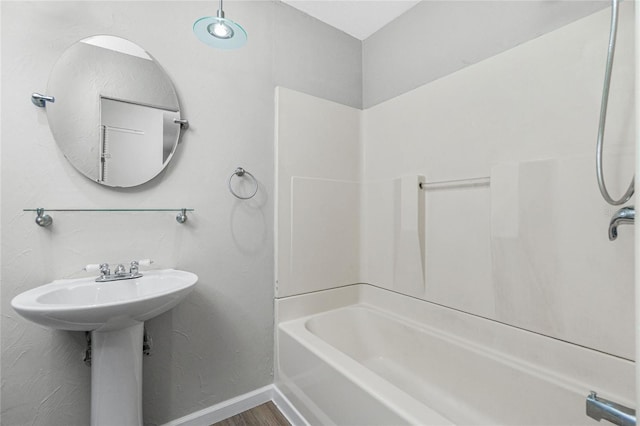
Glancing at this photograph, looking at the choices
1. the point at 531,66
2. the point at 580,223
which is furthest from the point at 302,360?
the point at 531,66

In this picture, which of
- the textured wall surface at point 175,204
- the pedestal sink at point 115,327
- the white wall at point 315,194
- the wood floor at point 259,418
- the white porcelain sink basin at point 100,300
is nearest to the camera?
the white porcelain sink basin at point 100,300

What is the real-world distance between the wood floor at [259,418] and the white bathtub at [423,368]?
12 cm

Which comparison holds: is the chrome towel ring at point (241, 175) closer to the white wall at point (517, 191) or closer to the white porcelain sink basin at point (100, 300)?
the white wall at point (517, 191)

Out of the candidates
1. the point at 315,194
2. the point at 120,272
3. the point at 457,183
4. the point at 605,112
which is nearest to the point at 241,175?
the point at 315,194

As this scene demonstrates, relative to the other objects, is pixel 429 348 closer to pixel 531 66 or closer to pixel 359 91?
pixel 531 66

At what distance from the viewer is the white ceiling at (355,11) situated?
183cm

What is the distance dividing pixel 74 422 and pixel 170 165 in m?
1.20

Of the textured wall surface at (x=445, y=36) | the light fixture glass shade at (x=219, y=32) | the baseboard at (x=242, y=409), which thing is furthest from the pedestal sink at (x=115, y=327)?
the textured wall surface at (x=445, y=36)

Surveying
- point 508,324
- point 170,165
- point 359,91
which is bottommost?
point 508,324

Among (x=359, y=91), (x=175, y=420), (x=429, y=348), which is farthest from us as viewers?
(x=359, y=91)

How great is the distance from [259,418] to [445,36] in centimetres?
242

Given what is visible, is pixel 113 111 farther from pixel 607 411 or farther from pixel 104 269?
pixel 607 411

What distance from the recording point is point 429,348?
5.20ft

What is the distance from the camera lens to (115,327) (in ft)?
3.57
